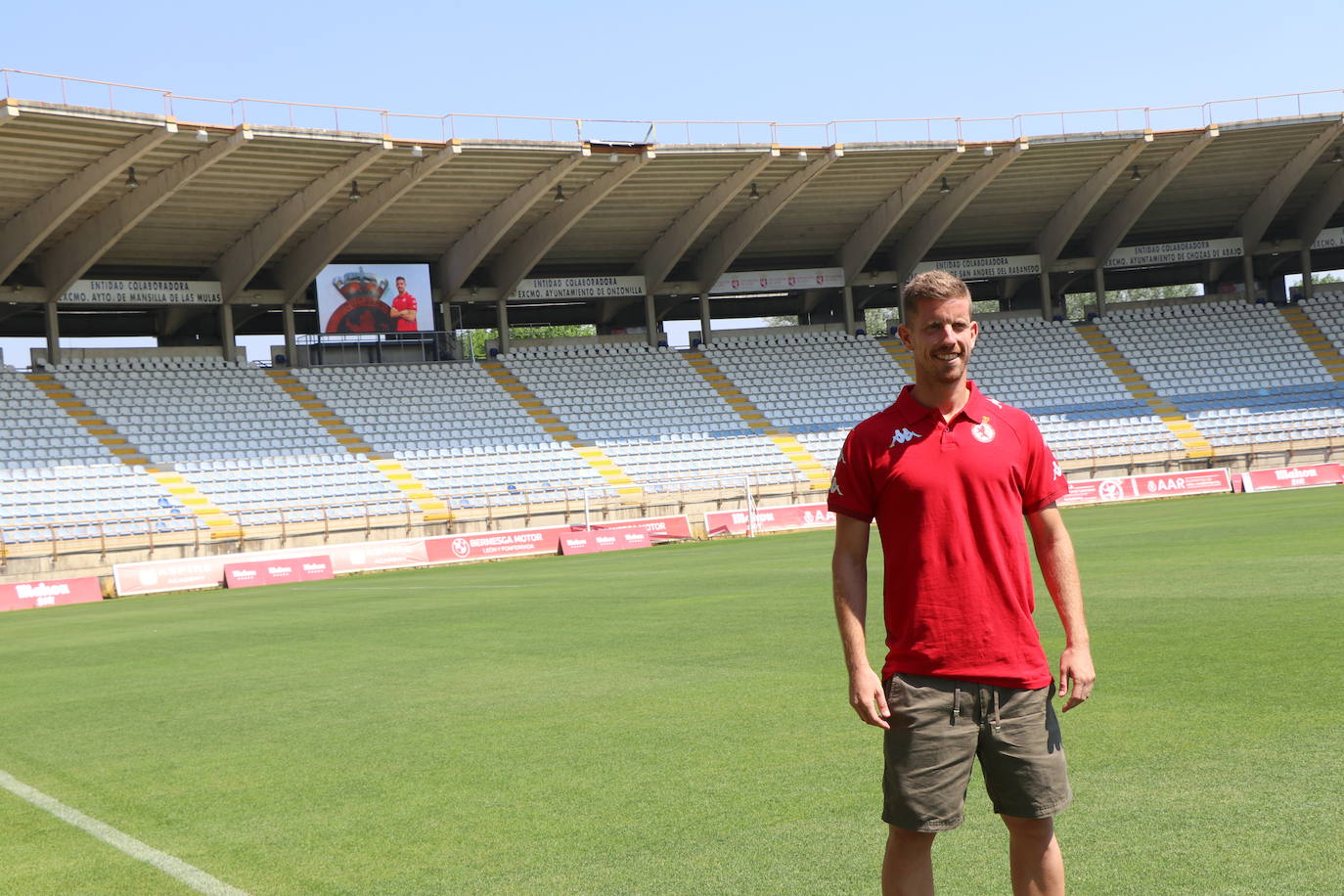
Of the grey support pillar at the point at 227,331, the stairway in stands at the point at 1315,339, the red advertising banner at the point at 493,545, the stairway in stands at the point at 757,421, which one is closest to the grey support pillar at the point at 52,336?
the grey support pillar at the point at 227,331

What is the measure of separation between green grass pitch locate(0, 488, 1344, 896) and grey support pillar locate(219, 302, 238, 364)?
3190 cm

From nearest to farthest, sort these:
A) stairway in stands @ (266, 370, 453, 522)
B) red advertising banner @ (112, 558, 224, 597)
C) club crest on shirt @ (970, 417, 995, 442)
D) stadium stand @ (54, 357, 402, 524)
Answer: club crest on shirt @ (970, 417, 995, 442)
red advertising banner @ (112, 558, 224, 597)
stadium stand @ (54, 357, 402, 524)
stairway in stands @ (266, 370, 453, 522)

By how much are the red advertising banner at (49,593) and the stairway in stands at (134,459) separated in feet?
16.4

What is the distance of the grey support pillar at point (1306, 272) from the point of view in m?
56.7

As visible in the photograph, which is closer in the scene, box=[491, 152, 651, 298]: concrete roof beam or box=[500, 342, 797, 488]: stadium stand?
box=[491, 152, 651, 298]: concrete roof beam

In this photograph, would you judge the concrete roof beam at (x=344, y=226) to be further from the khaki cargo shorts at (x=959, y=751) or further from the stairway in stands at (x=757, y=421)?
the khaki cargo shorts at (x=959, y=751)

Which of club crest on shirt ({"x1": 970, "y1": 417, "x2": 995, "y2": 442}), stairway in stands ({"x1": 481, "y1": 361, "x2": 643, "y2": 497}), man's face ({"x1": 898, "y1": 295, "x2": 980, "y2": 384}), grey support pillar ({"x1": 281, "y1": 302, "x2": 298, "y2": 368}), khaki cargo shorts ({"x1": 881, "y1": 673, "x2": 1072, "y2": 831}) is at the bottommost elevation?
khaki cargo shorts ({"x1": 881, "y1": 673, "x2": 1072, "y2": 831})

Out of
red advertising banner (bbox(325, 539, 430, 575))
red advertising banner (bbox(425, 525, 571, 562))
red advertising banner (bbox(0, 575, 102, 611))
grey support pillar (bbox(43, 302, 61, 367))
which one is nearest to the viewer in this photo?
red advertising banner (bbox(0, 575, 102, 611))

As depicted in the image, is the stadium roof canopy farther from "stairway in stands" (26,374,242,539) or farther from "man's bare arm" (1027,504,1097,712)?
"man's bare arm" (1027,504,1097,712)

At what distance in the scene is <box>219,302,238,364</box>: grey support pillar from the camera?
48.0 m

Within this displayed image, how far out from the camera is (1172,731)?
7.81 metres

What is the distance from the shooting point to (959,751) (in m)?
4.15

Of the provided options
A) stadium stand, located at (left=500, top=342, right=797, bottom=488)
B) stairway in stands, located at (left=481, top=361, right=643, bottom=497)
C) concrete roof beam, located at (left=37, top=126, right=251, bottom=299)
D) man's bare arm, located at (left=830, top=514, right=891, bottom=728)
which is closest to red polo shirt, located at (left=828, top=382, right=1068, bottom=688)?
man's bare arm, located at (left=830, top=514, right=891, bottom=728)

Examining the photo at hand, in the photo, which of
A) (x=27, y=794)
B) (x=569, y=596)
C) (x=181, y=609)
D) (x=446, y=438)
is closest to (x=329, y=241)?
(x=446, y=438)
